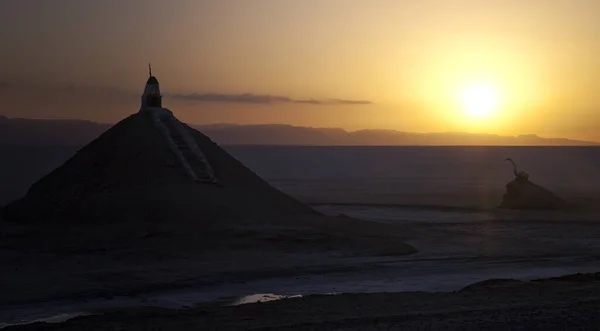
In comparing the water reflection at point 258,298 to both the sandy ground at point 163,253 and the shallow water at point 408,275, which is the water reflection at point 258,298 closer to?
the shallow water at point 408,275

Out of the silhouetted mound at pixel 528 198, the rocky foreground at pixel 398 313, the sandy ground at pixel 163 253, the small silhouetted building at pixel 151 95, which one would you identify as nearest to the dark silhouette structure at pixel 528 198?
the silhouetted mound at pixel 528 198

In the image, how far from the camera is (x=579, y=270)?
903 inches

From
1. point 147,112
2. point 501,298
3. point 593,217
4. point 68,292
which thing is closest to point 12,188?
point 147,112

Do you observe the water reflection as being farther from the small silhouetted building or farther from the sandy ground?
the small silhouetted building

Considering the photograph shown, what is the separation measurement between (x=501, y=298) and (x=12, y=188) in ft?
171

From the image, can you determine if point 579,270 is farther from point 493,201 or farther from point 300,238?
point 493,201

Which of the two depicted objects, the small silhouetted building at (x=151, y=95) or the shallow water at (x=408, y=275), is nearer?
the shallow water at (x=408, y=275)

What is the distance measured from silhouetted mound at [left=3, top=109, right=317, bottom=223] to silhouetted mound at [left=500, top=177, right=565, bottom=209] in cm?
1522

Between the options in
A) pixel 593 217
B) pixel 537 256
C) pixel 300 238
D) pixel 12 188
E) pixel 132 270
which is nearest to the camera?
pixel 132 270

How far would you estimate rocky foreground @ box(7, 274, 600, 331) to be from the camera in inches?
542

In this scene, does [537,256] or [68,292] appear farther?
[537,256]

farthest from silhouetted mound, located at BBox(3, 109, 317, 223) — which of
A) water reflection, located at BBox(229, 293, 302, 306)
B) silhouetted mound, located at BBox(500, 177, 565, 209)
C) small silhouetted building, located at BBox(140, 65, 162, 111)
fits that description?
silhouetted mound, located at BBox(500, 177, 565, 209)

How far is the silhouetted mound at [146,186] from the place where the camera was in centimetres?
2961

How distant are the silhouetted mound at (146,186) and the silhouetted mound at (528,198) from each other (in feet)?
49.9
